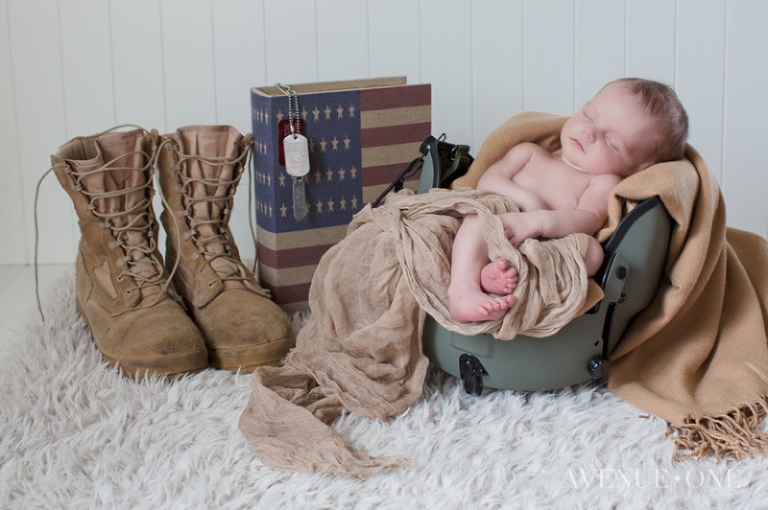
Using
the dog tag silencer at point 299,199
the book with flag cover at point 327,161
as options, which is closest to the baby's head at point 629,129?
the book with flag cover at point 327,161

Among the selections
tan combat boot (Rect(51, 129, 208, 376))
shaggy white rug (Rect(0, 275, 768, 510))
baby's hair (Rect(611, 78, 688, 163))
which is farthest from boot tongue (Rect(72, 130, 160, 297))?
baby's hair (Rect(611, 78, 688, 163))

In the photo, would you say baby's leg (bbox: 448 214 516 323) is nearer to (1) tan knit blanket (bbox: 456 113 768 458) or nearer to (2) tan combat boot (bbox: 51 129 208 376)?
(1) tan knit blanket (bbox: 456 113 768 458)

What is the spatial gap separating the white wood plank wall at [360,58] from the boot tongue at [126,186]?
1.76 feet

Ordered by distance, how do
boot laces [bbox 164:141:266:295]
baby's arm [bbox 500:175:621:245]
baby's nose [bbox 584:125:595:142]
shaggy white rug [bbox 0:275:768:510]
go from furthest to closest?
1. boot laces [bbox 164:141:266:295]
2. baby's nose [bbox 584:125:595:142]
3. baby's arm [bbox 500:175:621:245]
4. shaggy white rug [bbox 0:275:768:510]

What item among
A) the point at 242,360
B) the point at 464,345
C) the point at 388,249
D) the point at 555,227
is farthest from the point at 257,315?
the point at 555,227

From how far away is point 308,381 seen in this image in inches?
59.4

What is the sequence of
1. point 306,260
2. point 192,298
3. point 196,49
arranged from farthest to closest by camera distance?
point 196,49, point 306,260, point 192,298

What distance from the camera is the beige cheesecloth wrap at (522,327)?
4.32 ft

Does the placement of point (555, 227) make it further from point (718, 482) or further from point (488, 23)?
point (488, 23)

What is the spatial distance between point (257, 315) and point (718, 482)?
2.73 ft

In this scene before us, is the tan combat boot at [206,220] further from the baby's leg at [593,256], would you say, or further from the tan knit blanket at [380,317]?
the baby's leg at [593,256]

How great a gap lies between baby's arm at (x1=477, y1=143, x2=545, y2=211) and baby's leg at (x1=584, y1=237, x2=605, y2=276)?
6.7 inches

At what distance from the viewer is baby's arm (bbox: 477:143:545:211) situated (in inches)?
59.9

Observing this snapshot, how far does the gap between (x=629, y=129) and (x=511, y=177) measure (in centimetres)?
23
